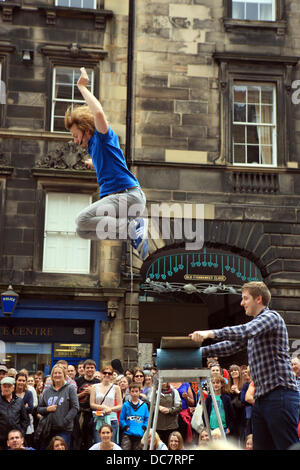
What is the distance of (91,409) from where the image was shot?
34.3ft

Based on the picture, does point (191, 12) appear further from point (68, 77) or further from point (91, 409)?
point (91, 409)

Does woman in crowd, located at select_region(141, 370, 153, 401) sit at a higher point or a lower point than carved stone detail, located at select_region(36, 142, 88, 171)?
lower

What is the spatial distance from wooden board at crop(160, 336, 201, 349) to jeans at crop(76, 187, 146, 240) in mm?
1725

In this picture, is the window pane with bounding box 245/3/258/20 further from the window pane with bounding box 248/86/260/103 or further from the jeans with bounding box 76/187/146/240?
the jeans with bounding box 76/187/146/240

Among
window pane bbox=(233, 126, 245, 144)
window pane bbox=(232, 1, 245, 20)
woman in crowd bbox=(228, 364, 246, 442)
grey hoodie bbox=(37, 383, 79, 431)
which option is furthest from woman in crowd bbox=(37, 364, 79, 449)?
window pane bbox=(232, 1, 245, 20)

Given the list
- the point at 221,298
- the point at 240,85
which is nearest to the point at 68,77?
the point at 240,85

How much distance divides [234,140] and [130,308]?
5.24 metres

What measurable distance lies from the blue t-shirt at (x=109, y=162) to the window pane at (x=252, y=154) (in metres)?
11.6

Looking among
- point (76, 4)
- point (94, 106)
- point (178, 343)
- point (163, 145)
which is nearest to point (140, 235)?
point (94, 106)

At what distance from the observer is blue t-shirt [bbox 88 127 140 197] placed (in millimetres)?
6207

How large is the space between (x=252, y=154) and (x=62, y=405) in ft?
32.8

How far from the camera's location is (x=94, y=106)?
19.4 feet

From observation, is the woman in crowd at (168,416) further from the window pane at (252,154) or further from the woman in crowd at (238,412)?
the window pane at (252,154)

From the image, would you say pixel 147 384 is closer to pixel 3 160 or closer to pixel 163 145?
pixel 163 145
